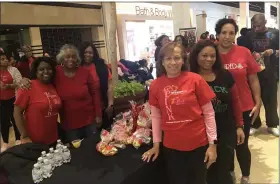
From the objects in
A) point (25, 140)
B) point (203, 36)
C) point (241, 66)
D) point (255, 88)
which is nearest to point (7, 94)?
point (25, 140)

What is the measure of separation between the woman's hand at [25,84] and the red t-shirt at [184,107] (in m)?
0.72

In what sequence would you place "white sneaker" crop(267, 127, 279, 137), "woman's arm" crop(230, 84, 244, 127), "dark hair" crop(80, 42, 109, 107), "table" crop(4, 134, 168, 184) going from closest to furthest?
"table" crop(4, 134, 168, 184) → "woman's arm" crop(230, 84, 244, 127) → "dark hair" crop(80, 42, 109, 107) → "white sneaker" crop(267, 127, 279, 137)

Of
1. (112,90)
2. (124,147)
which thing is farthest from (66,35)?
(124,147)

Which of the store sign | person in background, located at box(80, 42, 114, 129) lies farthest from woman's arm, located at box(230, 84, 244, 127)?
person in background, located at box(80, 42, 114, 129)

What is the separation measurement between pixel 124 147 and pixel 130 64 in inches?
26.5

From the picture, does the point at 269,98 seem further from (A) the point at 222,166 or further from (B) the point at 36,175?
(B) the point at 36,175

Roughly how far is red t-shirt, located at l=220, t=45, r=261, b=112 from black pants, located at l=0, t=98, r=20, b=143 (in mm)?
1287

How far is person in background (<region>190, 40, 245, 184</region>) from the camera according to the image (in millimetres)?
1411

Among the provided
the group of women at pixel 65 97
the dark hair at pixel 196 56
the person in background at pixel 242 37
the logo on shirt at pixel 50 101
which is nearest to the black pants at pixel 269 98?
the person in background at pixel 242 37

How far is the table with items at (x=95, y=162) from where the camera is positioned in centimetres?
120

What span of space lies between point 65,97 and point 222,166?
42.2 inches

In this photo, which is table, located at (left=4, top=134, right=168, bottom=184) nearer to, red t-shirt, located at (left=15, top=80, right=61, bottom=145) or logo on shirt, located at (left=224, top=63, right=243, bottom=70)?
red t-shirt, located at (left=15, top=80, right=61, bottom=145)

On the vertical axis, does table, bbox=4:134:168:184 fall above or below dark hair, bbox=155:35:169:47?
below

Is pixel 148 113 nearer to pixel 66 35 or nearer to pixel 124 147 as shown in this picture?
pixel 124 147
